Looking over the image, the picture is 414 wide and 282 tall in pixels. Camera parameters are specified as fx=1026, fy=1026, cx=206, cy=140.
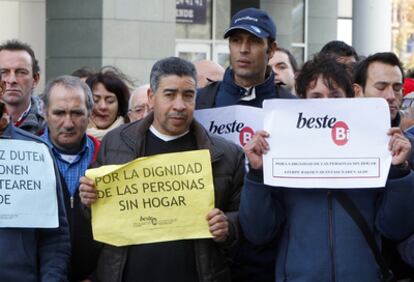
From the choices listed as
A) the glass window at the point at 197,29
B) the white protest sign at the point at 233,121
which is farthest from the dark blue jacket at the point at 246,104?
the glass window at the point at 197,29

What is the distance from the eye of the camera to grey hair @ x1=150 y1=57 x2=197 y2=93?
18.1 feet

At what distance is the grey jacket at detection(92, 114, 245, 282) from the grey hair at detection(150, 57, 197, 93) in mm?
209

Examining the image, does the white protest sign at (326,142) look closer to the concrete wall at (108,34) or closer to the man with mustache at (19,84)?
the man with mustache at (19,84)

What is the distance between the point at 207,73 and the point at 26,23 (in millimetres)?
7933

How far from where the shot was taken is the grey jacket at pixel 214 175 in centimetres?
538

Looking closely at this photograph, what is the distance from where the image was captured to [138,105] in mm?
7422

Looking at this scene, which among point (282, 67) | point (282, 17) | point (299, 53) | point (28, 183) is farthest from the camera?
point (299, 53)

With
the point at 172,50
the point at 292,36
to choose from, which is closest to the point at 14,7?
the point at 172,50

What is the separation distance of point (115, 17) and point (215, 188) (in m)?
9.81

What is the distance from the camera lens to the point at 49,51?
15430mm

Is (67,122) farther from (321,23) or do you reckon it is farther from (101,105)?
(321,23)

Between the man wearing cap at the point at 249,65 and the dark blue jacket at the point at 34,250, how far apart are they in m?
1.32

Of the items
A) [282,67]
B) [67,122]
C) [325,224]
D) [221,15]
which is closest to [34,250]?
[67,122]

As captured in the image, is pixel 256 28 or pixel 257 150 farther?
pixel 256 28
